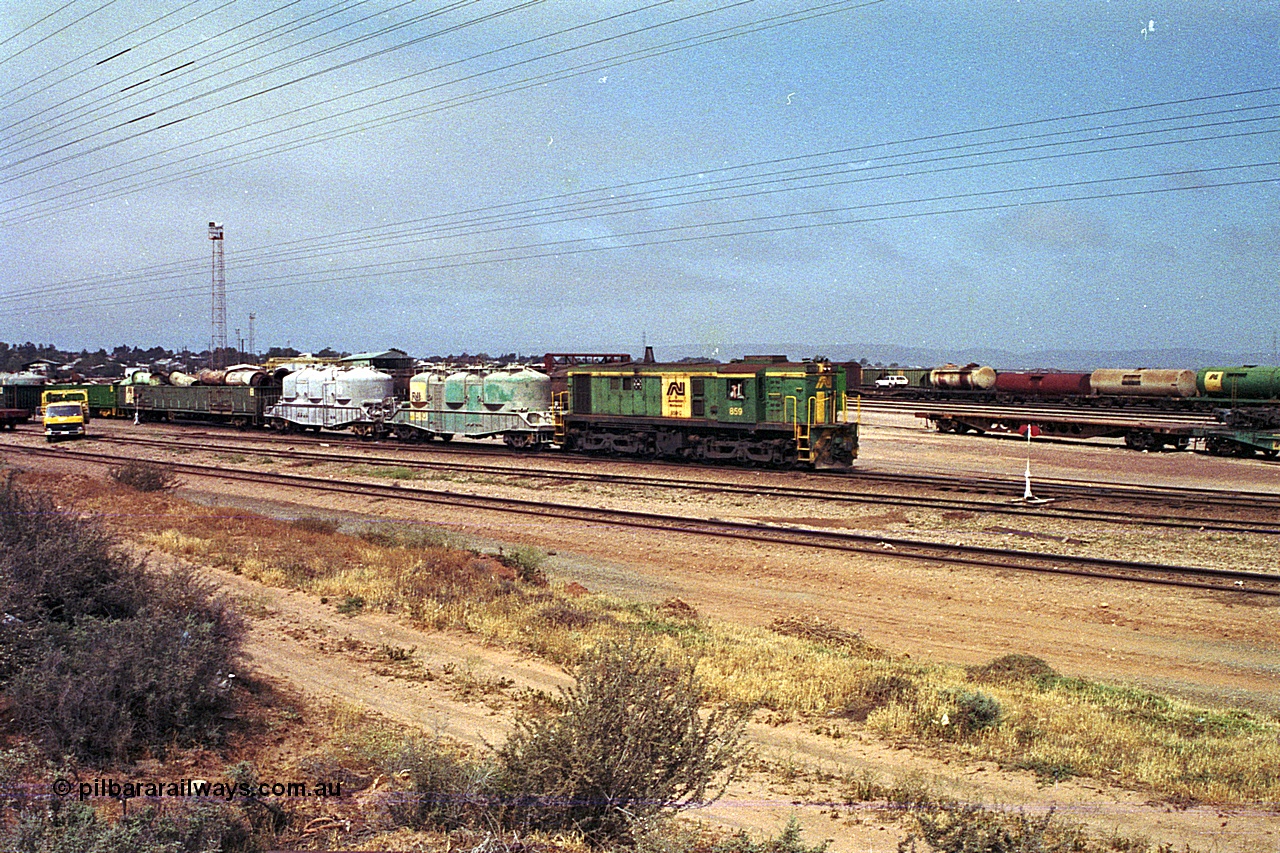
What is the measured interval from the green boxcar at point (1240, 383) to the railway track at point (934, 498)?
24.0 m

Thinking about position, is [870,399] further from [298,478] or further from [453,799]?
[453,799]

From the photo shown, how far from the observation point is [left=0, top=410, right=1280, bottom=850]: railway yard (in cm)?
779

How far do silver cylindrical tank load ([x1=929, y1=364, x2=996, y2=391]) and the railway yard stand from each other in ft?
109

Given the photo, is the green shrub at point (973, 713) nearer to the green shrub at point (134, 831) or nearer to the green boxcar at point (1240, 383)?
the green shrub at point (134, 831)

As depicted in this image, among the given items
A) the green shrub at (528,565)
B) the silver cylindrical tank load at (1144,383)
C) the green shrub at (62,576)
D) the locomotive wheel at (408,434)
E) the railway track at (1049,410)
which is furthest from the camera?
the silver cylindrical tank load at (1144,383)

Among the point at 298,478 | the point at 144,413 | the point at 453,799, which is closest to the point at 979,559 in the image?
the point at 453,799

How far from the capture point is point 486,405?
1510 inches

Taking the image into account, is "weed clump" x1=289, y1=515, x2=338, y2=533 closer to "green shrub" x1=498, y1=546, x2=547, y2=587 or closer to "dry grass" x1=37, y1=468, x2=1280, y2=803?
"dry grass" x1=37, y1=468, x2=1280, y2=803

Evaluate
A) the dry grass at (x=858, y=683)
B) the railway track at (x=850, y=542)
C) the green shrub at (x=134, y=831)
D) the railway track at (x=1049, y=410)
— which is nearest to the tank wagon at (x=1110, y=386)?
the railway track at (x=1049, y=410)

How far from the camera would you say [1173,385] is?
175 ft

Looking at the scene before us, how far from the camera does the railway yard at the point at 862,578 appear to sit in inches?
307

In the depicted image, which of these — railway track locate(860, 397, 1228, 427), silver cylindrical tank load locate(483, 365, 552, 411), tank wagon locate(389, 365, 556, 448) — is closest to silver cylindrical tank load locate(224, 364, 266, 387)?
tank wagon locate(389, 365, 556, 448)

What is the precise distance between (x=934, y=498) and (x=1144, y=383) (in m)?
39.0

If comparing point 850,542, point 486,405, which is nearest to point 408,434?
point 486,405
